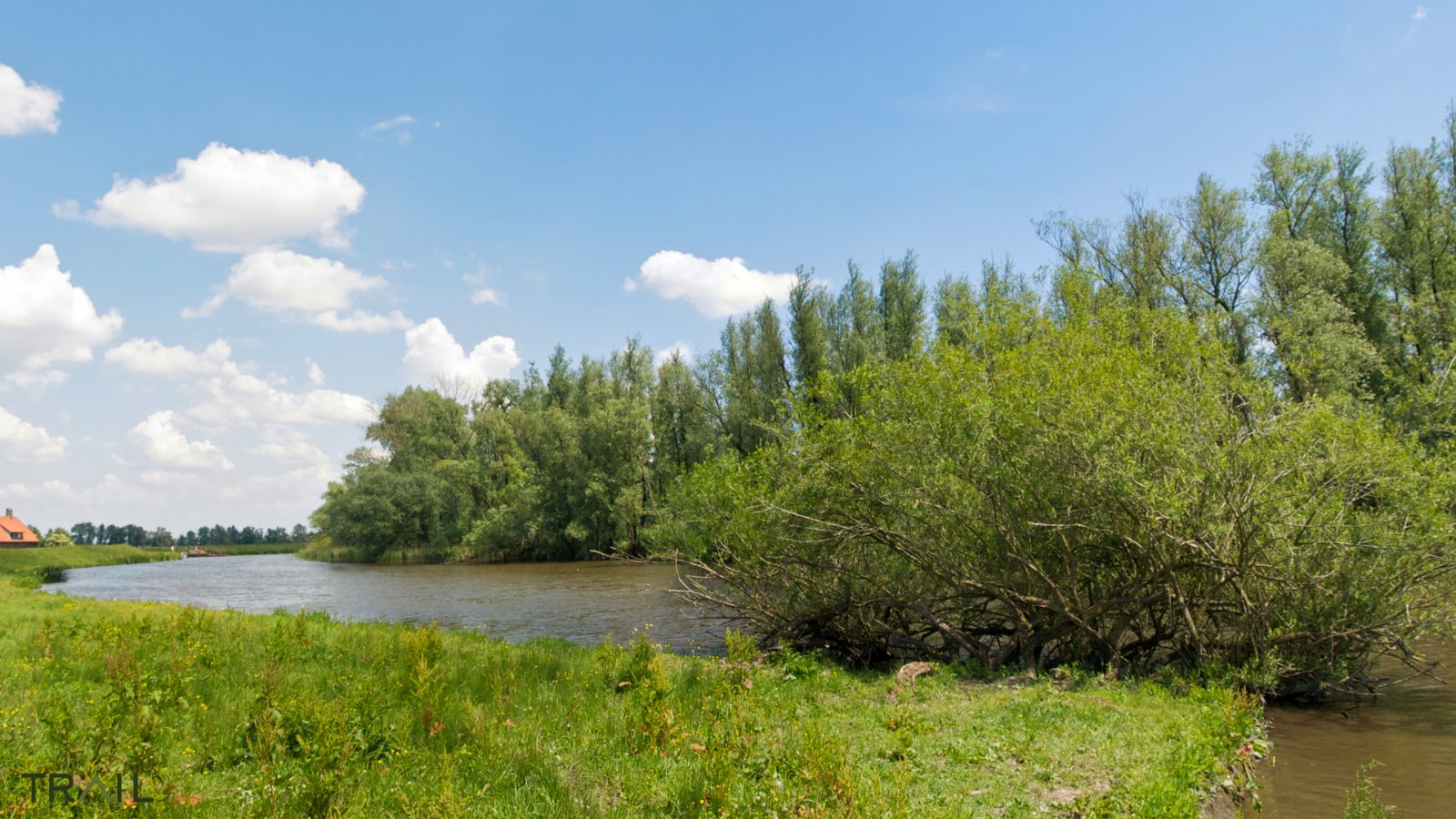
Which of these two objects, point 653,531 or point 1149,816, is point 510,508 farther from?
point 1149,816

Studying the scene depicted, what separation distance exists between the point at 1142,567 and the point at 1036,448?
9.35 ft

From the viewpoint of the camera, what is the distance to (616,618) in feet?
74.6

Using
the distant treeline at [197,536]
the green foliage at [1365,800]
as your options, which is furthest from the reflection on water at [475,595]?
the distant treeline at [197,536]

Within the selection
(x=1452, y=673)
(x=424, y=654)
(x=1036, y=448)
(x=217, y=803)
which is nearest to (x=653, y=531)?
(x=424, y=654)

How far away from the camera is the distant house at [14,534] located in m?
73.4

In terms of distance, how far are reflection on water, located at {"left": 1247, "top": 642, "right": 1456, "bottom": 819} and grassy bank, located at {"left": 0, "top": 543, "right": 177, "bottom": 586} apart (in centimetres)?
4560

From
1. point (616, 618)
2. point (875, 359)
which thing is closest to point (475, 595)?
point (616, 618)

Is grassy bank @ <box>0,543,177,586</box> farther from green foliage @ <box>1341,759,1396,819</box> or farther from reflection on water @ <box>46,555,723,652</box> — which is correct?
green foliage @ <box>1341,759,1396,819</box>

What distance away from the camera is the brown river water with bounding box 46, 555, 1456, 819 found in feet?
27.7

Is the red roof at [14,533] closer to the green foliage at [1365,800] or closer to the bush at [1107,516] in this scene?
the bush at [1107,516]

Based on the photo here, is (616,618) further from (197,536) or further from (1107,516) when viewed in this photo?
(197,536)

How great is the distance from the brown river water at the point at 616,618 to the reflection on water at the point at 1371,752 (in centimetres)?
2

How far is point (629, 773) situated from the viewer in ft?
22.1

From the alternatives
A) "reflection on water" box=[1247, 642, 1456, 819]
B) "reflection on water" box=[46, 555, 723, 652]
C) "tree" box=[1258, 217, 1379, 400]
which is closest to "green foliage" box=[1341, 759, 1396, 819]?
"reflection on water" box=[1247, 642, 1456, 819]
